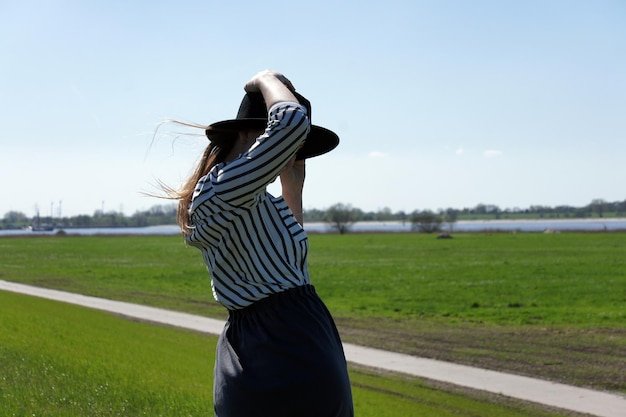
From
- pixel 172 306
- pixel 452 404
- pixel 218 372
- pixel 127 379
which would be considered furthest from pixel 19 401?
pixel 172 306

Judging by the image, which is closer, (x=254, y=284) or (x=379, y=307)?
(x=254, y=284)

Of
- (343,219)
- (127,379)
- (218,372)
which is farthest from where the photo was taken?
(343,219)

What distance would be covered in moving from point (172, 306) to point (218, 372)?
18.3 meters

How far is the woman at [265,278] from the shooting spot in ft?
7.04

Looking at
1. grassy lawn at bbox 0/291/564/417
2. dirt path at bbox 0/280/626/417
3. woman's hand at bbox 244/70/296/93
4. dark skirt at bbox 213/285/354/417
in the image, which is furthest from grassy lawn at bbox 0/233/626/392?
woman's hand at bbox 244/70/296/93

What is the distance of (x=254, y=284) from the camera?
2.26 m

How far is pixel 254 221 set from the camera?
2250 millimetres

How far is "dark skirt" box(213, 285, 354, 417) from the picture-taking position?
2139mm

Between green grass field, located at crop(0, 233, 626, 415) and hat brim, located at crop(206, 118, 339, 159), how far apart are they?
853 cm

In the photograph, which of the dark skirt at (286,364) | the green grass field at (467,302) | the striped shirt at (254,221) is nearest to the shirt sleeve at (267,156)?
the striped shirt at (254,221)

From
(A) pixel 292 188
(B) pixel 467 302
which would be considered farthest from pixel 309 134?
(B) pixel 467 302

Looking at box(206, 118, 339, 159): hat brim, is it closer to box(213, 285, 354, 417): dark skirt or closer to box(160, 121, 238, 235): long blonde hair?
box(160, 121, 238, 235): long blonde hair

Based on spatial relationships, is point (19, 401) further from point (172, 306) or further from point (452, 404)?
point (172, 306)

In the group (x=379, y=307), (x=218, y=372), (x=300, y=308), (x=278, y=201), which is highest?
(x=278, y=201)
